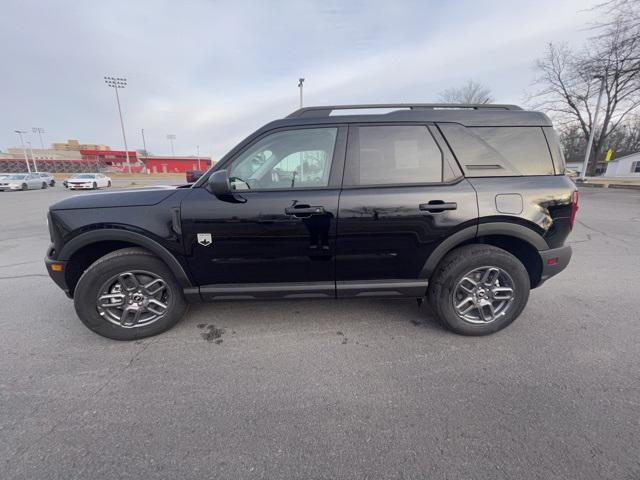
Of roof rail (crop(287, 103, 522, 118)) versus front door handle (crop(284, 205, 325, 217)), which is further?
roof rail (crop(287, 103, 522, 118))

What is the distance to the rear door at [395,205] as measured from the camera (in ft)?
7.98

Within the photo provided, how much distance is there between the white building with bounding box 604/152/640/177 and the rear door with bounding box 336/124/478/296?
58624 millimetres

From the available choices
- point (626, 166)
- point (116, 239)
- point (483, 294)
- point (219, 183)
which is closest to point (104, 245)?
point (116, 239)

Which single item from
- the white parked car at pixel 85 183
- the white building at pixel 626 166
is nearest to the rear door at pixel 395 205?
the white parked car at pixel 85 183

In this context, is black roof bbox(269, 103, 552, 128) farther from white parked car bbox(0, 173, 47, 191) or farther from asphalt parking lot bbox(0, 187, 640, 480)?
white parked car bbox(0, 173, 47, 191)

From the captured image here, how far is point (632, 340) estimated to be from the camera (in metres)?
2.57

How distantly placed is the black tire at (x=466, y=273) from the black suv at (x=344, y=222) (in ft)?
0.04

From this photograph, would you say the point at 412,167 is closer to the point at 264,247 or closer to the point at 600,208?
the point at 264,247

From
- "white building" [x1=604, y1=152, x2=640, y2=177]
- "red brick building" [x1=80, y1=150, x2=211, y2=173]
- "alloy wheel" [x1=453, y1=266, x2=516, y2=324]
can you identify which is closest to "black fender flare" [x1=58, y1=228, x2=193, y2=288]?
"alloy wheel" [x1=453, y1=266, x2=516, y2=324]

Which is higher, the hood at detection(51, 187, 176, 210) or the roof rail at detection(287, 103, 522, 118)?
the roof rail at detection(287, 103, 522, 118)

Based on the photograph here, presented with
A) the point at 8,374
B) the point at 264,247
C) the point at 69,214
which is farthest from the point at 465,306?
the point at 8,374

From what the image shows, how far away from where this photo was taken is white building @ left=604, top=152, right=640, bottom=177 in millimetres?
41875

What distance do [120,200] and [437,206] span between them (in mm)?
2774

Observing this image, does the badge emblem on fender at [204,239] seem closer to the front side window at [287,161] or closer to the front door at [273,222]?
the front door at [273,222]
